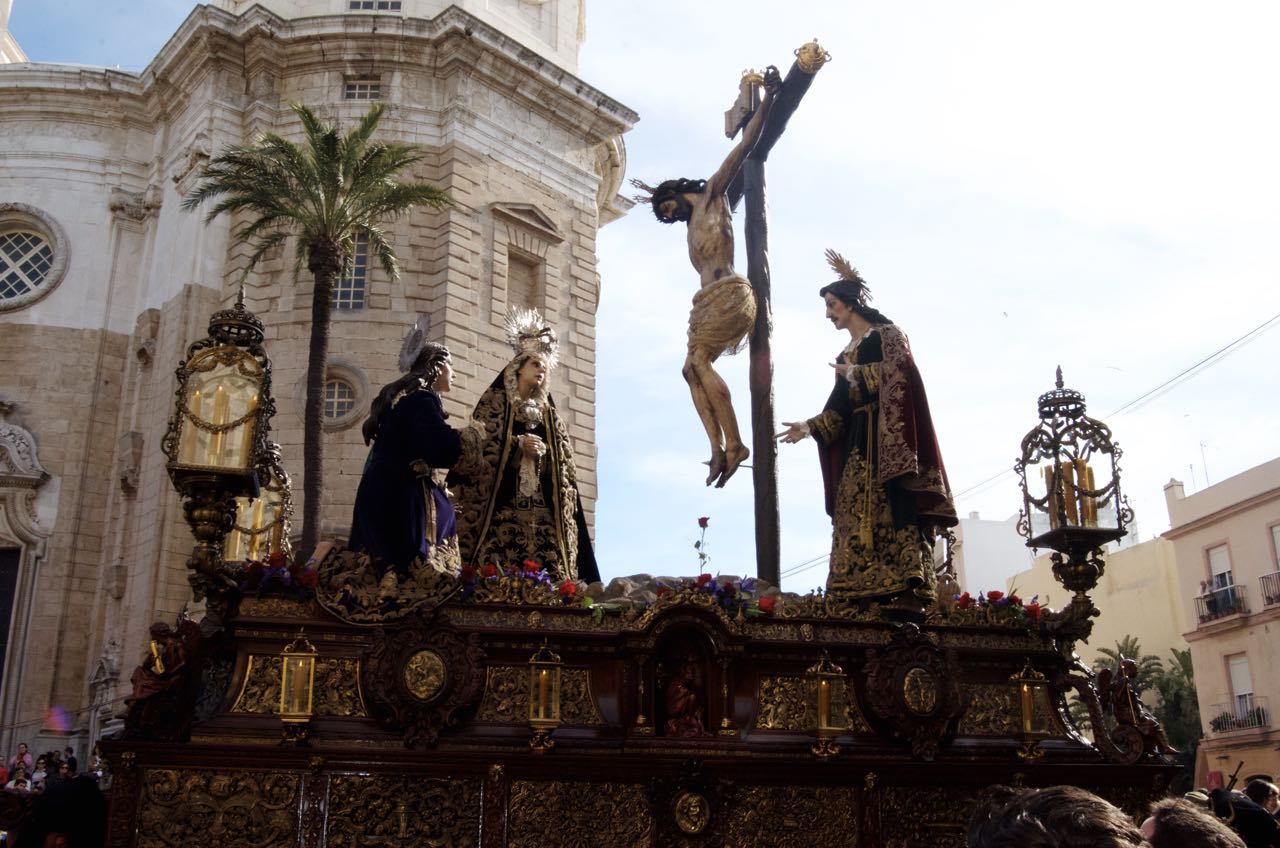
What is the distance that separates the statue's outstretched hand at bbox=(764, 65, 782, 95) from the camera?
10.8 m

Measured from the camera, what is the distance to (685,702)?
700 cm

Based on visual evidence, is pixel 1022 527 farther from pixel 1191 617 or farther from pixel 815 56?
pixel 1191 617

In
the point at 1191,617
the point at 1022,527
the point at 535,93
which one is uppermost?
the point at 535,93

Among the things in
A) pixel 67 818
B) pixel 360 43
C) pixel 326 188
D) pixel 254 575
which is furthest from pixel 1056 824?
pixel 360 43

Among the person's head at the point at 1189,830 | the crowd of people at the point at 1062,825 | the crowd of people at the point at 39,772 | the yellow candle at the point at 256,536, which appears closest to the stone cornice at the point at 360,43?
the crowd of people at the point at 39,772

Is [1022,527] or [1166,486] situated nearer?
[1022,527]

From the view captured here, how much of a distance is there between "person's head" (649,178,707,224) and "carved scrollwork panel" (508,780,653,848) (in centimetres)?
549

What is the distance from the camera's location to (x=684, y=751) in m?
6.76

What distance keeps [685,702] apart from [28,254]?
1031 inches

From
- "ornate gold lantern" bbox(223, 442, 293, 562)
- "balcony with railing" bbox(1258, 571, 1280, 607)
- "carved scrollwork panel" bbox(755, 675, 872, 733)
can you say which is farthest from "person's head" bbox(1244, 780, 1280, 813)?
"balcony with railing" bbox(1258, 571, 1280, 607)

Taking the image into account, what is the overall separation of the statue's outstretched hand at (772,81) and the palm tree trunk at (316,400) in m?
11.2

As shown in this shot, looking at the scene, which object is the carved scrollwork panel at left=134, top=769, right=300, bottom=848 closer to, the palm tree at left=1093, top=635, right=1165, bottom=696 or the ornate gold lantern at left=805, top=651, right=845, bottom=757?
the ornate gold lantern at left=805, top=651, right=845, bottom=757

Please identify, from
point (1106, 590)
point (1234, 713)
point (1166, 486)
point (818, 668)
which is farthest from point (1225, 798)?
point (1106, 590)

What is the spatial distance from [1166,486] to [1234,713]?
25.9ft
